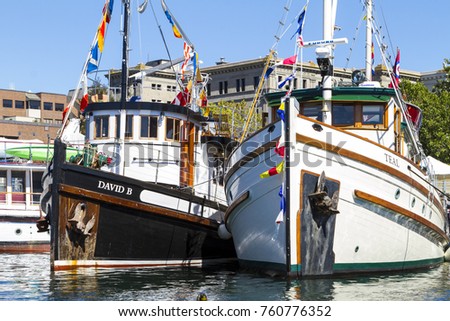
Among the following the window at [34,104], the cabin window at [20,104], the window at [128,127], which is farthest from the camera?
the window at [34,104]

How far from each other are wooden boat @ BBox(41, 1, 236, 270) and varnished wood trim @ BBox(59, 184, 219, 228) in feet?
0.09

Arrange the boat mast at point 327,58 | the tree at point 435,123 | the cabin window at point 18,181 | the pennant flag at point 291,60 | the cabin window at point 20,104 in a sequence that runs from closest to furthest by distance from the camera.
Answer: the pennant flag at point 291,60, the boat mast at point 327,58, the cabin window at point 18,181, the tree at point 435,123, the cabin window at point 20,104

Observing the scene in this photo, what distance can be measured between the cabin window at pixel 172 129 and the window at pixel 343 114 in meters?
6.11

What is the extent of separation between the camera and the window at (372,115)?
2158cm

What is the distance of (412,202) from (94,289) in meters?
8.74

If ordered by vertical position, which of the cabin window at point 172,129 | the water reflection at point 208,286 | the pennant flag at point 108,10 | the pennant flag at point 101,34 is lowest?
the water reflection at point 208,286

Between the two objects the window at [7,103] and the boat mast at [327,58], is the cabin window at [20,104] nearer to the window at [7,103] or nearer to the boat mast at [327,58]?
the window at [7,103]

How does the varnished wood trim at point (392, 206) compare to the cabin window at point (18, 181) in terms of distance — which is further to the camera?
the cabin window at point (18, 181)

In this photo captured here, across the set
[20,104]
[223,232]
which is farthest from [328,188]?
[20,104]

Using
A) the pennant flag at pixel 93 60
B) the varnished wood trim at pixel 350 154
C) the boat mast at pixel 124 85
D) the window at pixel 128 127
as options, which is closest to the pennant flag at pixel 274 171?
the varnished wood trim at pixel 350 154

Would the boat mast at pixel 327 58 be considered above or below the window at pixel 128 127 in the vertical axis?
above

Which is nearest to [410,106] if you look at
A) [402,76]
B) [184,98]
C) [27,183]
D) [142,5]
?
[184,98]

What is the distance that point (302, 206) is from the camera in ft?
62.7

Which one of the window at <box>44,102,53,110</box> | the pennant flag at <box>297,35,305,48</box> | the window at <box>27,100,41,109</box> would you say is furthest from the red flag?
the window at <box>44,102,53,110</box>
